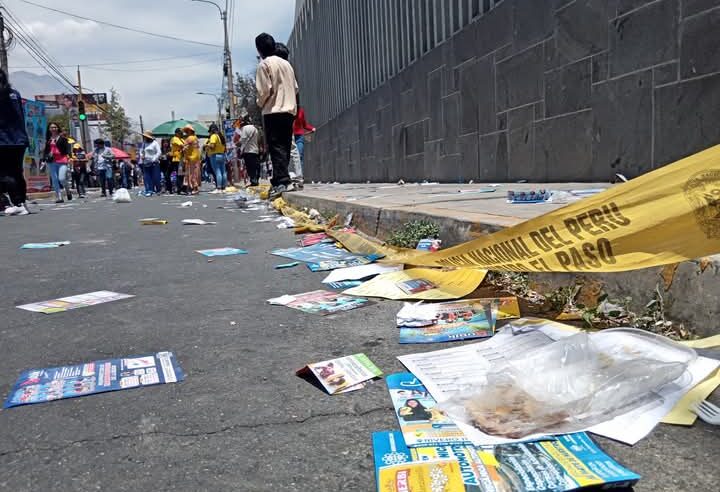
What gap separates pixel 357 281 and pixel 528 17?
3630 mm

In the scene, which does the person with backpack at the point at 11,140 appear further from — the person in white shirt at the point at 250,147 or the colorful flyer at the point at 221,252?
the colorful flyer at the point at 221,252

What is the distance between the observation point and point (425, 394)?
1.35 meters

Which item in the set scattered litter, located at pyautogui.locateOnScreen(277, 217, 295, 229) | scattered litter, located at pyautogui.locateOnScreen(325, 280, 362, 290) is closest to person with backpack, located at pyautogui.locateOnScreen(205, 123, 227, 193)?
scattered litter, located at pyautogui.locateOnScreen(277, 217, 295, 229)

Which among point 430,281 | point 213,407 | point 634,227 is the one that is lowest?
point 213,407

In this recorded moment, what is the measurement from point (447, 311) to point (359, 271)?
89cm

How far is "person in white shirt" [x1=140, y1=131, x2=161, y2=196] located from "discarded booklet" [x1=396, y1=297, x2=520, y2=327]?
1345 centimetres

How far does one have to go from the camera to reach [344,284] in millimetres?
2652

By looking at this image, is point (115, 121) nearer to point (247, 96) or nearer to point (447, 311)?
point (247, 96)

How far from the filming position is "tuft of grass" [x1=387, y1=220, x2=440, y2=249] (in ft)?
9.87

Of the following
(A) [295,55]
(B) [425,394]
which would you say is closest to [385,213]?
(B) [425,394]

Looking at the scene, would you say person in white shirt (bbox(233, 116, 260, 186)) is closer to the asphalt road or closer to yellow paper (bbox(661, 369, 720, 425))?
the asphalt road

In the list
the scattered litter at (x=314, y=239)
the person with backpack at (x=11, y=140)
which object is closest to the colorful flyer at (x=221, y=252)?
the scattered litter at (x=314, y=239)

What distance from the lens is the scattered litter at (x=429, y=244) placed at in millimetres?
2898

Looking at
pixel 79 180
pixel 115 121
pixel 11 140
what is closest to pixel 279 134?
pixel 11 140
